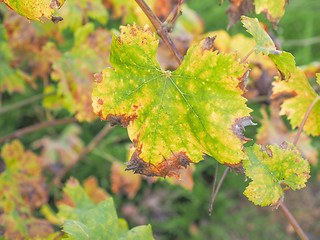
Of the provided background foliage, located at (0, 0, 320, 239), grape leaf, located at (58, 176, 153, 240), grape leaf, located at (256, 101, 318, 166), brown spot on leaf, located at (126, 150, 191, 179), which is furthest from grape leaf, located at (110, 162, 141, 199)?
brown spot on leaf, located at (126, 150, 191, 179)

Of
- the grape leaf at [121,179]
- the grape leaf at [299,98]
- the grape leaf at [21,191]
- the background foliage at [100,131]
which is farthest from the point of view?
the grape leaf at [121,179]

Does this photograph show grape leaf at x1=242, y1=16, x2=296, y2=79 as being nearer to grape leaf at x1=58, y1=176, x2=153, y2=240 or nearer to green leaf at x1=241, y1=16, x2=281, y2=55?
green leaf at x1=241, y1=16, x2=281, y2=55

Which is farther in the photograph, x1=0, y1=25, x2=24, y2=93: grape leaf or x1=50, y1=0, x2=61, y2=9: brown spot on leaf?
x1=0, y1=25, x2=24, y2=93: grape leaf

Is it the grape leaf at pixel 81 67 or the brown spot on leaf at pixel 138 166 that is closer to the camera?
the brown spot on leaf at pixel 138 166

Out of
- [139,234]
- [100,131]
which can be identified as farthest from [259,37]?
[100,131]

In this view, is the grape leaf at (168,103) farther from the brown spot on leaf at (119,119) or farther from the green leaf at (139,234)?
the green leaf at (139,234)

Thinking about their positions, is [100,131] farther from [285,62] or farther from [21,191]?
[285,62]

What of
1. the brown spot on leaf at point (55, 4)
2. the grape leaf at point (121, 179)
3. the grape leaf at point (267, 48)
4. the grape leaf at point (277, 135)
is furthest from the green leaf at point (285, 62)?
the grape leaf at point (121, 179)
